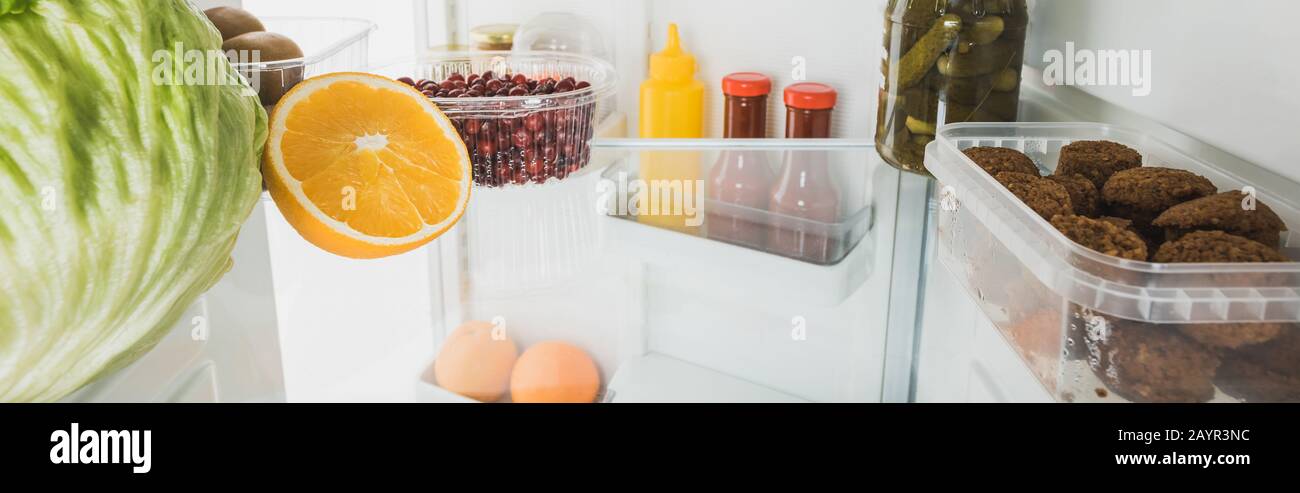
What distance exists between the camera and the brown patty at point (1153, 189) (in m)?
0.50

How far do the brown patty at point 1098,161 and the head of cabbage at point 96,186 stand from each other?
508 millimetres

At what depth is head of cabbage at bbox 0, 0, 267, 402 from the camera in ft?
1.36

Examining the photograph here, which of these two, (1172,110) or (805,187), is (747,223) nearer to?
(805,187)

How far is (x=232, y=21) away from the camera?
794 millimetres

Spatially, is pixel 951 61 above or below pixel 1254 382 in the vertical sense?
above

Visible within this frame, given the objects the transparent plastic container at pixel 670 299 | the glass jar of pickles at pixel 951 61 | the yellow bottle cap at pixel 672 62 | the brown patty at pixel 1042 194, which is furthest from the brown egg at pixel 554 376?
the yellow bottle cap at pixel 672 62

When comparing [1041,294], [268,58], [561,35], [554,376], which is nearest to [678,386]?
[554,376]

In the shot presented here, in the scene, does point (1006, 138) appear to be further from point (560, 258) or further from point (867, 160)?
point (560, 258)

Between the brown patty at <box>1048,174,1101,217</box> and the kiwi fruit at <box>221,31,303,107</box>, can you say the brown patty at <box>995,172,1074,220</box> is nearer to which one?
the brown patty at <box>1048,174,1101,217</box>

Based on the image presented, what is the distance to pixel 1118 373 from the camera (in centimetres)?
44

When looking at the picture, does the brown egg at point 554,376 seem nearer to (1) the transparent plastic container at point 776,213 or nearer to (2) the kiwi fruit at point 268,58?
(1) the transparent plastic container at point 776,213

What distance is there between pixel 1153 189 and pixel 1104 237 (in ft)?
0.29

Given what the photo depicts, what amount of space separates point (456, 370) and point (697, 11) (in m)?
0.64
